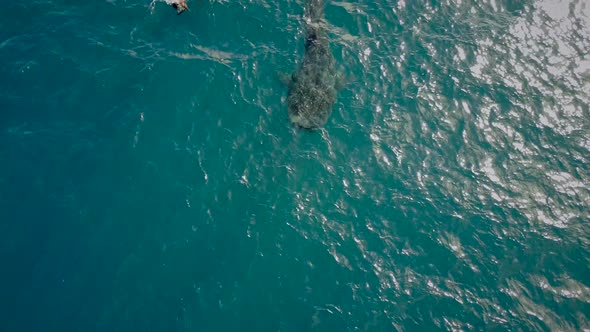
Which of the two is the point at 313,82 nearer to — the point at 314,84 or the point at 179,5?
the point at 314,84

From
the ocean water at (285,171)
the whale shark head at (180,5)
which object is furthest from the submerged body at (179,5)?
the ocean water at (285,171)

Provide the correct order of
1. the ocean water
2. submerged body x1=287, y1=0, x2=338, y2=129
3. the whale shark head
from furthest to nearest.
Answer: the whale shark head < submerged body x1=287, y1=0, x2=338, y2=129 < the ocean water

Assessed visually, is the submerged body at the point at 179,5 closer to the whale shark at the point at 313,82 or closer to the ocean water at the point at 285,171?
the ocean water at the point at 285,171

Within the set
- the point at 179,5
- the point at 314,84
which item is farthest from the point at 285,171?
the point at 179,5

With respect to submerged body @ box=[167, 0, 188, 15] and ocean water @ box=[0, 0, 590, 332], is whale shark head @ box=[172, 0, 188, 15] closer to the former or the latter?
submerged body @ box=[167, 0, 188, 15]

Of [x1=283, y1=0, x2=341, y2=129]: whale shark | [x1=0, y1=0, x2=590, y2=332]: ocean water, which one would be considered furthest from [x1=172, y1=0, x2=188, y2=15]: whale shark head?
[x1=283, y1=0, x2=341, y2=129]: whale shark

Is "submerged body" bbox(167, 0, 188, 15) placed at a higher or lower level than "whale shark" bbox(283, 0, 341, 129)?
higher

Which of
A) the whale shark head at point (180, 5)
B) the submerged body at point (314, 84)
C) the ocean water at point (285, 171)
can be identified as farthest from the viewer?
the whale shark head at point (180, 5)
